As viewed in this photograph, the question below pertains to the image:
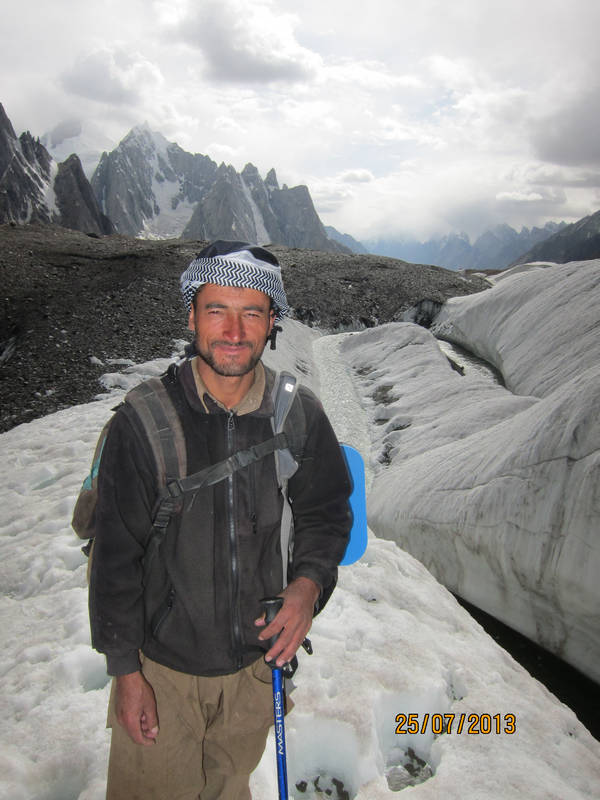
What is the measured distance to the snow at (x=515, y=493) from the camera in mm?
5465

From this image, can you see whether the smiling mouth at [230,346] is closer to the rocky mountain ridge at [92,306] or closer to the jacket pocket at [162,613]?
the jacket pocket at [162,613]

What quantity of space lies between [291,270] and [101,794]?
141 ft

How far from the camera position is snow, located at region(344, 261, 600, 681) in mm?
5465

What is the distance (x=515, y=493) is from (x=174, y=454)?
5.64 m

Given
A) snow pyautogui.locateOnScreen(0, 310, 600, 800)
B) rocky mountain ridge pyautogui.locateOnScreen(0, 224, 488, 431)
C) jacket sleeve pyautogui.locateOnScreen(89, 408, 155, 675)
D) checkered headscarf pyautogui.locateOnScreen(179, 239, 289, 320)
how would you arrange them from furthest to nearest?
rocky mountain ridge pyautogui.locateOnScreen(0, 224, 488, 431), snow pyautogui.locateOnScreen(0, 310, 600, 800), checkered headscarf pyautogui.locateOnScreen(179, 239, 289, 320), jacket sleeve pyautogui.locateOnScreen(89, 408, 155, 675)

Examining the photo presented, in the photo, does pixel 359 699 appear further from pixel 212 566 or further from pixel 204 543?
pixel 204 543

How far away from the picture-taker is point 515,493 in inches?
247

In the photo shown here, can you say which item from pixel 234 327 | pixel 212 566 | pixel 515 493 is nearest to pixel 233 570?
pixel 212 566

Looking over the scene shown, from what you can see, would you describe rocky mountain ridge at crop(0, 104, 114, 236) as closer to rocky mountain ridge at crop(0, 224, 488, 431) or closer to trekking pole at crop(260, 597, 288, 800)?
rocky mountain ridge at crop(0, 224, 488, 431)
